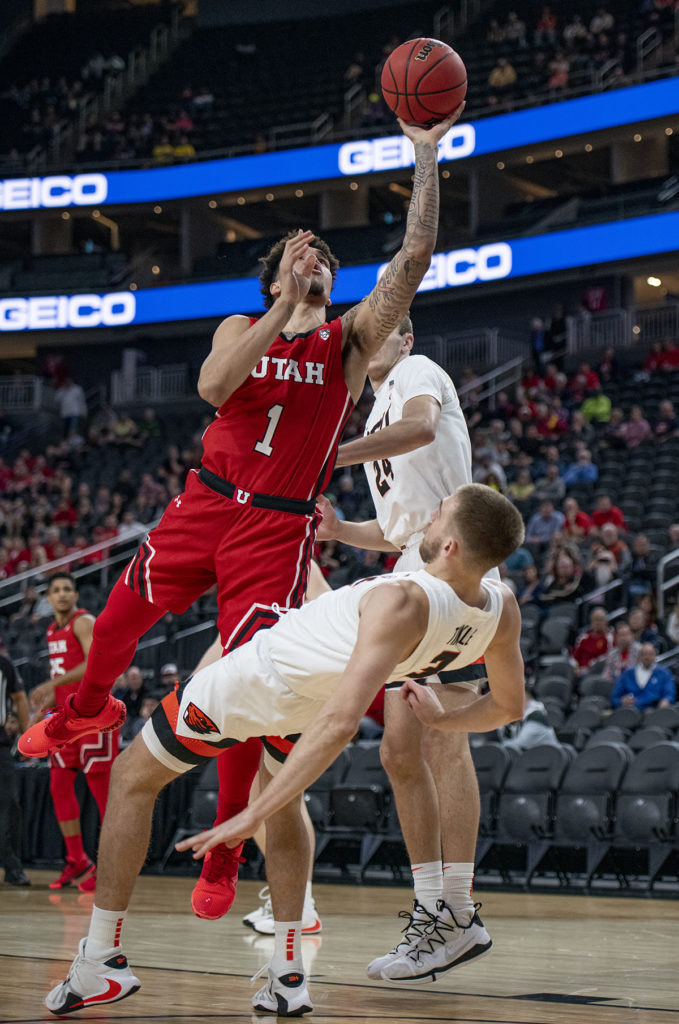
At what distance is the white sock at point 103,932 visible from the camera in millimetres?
3715

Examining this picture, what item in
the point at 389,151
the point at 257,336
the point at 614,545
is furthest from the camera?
the point at 389,151

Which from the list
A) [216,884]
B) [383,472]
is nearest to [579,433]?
[383,472]

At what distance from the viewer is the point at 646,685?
36.6 feet

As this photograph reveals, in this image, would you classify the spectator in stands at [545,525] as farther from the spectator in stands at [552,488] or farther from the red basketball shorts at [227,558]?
the red basketball shorts at [227,558]

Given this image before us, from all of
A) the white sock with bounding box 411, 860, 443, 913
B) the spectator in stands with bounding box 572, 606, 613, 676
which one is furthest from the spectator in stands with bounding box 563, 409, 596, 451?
the white sock with bounding box 411, 860, 443, 913

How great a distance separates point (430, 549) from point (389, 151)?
78.9 feet

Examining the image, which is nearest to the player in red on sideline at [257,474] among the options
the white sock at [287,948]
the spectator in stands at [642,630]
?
the white sock at [287,948]

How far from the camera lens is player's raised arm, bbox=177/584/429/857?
3.14 meters

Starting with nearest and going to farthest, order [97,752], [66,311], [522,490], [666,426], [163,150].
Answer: [97,752] < [522,490] < [666,426] < [66,311] < [163,150]

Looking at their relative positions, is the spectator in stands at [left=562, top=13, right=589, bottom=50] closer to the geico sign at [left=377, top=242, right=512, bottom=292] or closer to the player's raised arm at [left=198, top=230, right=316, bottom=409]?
the geico sign at [left=377, top=242, right=512, bottom=292]

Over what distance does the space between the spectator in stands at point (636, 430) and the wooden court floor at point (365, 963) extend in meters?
9.83

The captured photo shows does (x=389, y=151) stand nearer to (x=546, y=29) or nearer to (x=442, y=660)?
(x=546, y=29)

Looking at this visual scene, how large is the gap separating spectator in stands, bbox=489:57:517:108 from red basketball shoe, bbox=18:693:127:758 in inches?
896

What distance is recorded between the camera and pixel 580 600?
13.2m
